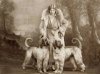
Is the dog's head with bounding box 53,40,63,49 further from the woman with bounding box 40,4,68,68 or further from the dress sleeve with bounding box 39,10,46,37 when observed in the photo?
the dress sleeve with bounding box 39,10,46,37

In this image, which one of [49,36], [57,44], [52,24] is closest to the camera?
[57,44]

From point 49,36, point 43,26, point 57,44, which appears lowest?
point 57,44

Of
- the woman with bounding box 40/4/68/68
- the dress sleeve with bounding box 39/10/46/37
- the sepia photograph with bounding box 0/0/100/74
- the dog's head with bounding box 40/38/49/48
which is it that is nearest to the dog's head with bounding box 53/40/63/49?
the sepia photograph with bounding box 0/0/100/74

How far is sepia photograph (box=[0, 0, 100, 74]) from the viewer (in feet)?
36.0

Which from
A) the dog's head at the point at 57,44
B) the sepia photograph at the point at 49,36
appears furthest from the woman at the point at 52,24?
the dog's head at the point at 57,44

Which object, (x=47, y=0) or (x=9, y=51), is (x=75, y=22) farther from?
(x=9, y=51)

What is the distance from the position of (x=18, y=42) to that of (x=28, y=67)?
40.0 inches

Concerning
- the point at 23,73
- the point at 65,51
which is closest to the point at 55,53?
the point at 65,51

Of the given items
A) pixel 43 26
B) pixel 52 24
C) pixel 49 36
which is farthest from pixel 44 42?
pixel 52 24

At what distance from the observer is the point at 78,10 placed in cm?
1200

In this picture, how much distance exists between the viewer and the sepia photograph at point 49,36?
1098 cm

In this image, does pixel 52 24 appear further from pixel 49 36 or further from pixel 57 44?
pixel 57 44

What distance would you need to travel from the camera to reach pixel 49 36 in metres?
11.1

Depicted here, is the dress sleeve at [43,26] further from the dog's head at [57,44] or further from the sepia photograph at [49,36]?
the dog's head at [57,44]
